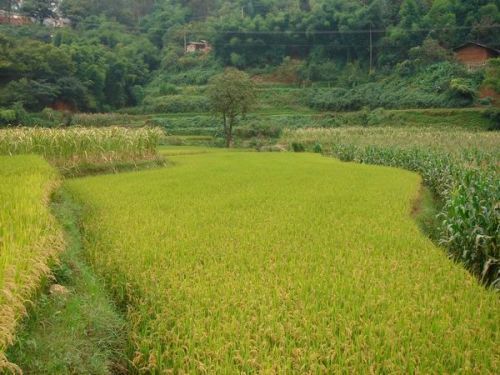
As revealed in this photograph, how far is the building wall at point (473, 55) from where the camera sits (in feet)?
139

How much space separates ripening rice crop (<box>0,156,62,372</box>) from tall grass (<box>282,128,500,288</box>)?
457cm

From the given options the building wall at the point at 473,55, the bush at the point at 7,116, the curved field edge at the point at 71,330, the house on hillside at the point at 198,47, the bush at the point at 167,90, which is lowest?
the bush at the point at 7,116

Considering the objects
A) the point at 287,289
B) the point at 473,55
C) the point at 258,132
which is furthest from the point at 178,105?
the point at 287,289

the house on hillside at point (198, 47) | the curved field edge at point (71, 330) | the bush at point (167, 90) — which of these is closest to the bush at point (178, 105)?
the bush at point (167, 90)

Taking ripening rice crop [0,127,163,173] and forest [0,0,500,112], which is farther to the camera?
forest [0,0,500,112]

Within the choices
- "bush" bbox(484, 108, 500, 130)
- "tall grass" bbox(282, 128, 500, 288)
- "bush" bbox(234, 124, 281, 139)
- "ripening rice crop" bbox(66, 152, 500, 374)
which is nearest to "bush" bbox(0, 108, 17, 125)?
"bush" bbox(234, 124, 281, 139)

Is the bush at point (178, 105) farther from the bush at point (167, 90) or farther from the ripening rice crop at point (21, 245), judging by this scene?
the ripening rice crop at point (21, 245)

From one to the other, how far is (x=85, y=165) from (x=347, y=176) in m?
7.18

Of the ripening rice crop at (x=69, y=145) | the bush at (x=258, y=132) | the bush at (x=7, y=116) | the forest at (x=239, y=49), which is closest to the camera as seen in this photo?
the ripening rice crop at (x=69, y=145)

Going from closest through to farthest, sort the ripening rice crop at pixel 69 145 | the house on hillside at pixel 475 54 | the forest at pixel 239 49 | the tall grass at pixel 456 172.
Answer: the tall grass at pixel 456 172 → the ripening rice crop at pixel 69 145 → the forest at pixel 239 49 → the house on hillside at pixel 475 54

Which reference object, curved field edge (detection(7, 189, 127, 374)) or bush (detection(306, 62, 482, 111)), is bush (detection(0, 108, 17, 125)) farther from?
curved field edge (detection(7, 189, 127, 374))

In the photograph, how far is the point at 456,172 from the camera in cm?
1157

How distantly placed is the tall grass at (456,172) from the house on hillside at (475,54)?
1952cm

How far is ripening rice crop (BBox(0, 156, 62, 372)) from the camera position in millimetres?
3254
